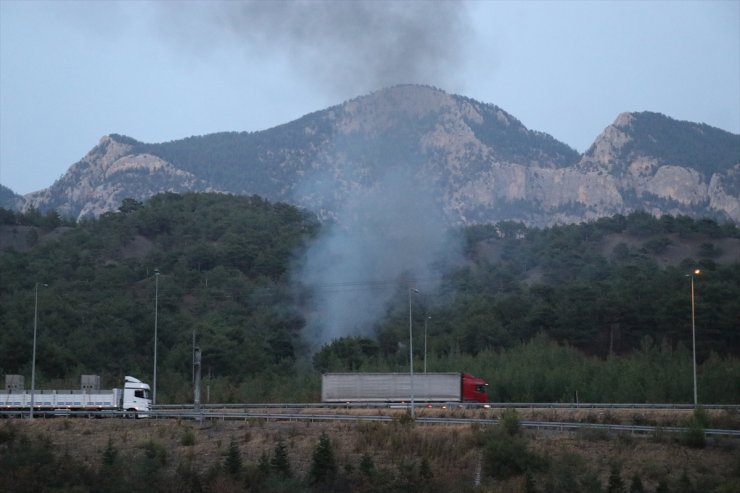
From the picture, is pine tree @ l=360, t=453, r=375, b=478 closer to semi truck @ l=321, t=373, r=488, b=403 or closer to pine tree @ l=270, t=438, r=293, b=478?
pine tree @ l=270, t=438, r=293, b=478

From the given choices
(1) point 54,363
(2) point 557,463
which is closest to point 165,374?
(1) point 54,363

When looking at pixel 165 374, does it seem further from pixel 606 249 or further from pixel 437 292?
pixel 606 249

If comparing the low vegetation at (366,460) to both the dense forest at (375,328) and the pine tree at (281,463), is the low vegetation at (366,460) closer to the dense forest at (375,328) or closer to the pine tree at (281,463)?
the pine tree at (281,463)

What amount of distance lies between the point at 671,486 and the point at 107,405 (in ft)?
120

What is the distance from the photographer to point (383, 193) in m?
160

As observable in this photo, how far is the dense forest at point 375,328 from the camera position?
81125mm

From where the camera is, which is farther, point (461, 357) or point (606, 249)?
point (606, 249)

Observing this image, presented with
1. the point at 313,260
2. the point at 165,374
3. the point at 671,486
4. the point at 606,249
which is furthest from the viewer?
the point at 606,249

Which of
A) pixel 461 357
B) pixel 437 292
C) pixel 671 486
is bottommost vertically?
pixel 671 486

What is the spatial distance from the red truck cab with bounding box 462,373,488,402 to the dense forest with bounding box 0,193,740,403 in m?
4.40

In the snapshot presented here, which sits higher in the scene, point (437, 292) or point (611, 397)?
point (437, 292)

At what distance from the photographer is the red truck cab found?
72625mm

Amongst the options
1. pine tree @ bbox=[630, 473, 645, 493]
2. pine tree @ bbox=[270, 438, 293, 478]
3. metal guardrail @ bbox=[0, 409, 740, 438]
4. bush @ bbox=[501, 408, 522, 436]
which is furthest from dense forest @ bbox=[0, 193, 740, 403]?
pine tree @ bbox=[630, 473, 645, 493]

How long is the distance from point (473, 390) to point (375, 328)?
119ft
